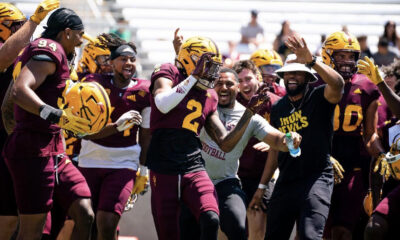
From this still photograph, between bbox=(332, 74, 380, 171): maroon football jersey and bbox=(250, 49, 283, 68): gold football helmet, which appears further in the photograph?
bbox=(250, 49, 283, 68): gold football helmet

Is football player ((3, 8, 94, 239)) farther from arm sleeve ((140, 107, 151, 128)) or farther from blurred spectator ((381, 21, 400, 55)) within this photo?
blurred spectator ((381, 21, 400, 55))

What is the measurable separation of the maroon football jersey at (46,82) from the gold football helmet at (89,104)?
120mm

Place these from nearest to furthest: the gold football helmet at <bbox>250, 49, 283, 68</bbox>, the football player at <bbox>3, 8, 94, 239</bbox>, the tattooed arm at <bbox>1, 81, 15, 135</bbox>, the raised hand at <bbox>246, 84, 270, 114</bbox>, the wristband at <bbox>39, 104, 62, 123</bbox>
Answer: the wristband at <bbox>39, 104, 62, 123</bbox>
the football player at <bbox>3, 8, 94, 239</bbox>
the raised hand at <bbox>246, 84, 270, 114</bbox>
the tattooed arm at <bbox>1, 81, 15, 135</bbox>
the gold football helmet at <bbox>250, 49, 283, 68</bbox>

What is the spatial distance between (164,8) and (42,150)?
10.4m

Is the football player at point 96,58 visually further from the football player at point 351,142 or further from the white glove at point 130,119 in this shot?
the football player at point 351,142

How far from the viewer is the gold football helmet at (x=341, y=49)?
23.4 feet

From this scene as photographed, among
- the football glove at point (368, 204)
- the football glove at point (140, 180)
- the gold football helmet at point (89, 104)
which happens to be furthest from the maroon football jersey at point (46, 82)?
the football glove at point (368, 204)

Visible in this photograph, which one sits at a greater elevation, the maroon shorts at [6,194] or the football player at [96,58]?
the football player at [96,58]

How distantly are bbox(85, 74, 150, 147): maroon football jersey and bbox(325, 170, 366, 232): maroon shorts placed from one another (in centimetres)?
202

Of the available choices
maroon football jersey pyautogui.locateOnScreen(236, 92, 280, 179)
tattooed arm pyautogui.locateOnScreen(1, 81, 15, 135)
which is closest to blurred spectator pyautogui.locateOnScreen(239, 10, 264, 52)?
maroon football jersey pyautogui.locateOnScreen(236, 92, 280, 179)

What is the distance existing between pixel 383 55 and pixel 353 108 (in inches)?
224

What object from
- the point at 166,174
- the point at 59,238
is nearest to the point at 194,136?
the point at 166,174

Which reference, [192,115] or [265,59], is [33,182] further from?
[265,59]

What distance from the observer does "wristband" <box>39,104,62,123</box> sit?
5203mm
